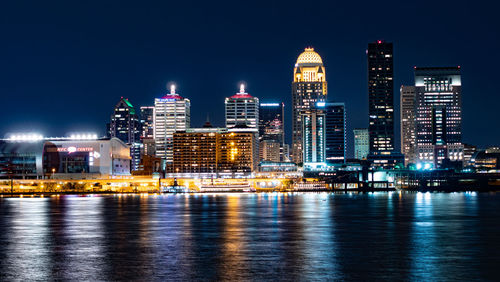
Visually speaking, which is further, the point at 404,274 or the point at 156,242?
the point at 156,242

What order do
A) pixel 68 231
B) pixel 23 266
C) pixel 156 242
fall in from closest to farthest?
pixel 23 266, pixel 156 242, pixel 68 231

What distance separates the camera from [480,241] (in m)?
65.4

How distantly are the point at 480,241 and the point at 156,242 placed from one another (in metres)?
31.6

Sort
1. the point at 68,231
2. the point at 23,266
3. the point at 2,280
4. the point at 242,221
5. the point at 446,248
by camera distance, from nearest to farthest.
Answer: the point at 2,280, the point at 23,266, the point at 446,248, the point at 68,231, the point at 242,221

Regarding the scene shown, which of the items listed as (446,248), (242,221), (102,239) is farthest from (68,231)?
(446,248)

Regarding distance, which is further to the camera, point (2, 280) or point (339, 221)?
point (339, 221)

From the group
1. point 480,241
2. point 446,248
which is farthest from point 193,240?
point 480,241

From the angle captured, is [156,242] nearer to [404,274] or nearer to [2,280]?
[2,280]

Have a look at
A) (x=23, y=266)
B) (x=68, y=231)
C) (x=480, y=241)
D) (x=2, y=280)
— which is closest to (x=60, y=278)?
(x=2, y=280)

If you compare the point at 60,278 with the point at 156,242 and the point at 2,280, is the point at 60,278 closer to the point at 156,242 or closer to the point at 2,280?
the point at 2,280

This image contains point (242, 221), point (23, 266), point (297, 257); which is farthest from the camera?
point (242, 221)

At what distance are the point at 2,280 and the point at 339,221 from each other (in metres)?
55.5

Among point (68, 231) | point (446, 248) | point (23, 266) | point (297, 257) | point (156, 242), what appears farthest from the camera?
point (68, 231)

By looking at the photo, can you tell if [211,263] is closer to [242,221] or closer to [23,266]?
[23,266]
